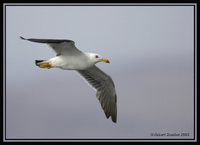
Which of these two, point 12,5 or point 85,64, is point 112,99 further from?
point 12,5

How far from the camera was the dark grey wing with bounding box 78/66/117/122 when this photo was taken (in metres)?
12.4

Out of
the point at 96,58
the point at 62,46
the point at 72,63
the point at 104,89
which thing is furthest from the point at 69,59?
the point at 104,89

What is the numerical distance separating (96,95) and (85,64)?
69.3 inches

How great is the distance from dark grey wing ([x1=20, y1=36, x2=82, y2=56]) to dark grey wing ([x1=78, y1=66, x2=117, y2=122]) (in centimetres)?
135

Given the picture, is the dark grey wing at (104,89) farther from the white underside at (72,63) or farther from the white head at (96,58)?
the white underside at (72,63)

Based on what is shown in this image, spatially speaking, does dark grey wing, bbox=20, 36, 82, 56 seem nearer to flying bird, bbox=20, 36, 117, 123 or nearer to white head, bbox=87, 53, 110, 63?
flying bird, bbox=20, 36, 117, 123

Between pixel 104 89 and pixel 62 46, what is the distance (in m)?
2.00

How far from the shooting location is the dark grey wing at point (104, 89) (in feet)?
40.7

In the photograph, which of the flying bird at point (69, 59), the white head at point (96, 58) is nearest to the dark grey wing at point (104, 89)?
the flying bird at point (69, 59)

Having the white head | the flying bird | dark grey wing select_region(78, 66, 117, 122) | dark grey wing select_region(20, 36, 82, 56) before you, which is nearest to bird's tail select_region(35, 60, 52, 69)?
the flying bird

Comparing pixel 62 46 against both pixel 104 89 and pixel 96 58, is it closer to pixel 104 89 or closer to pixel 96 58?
pixel 96 58

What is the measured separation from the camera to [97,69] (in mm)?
12211

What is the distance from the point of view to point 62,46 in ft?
→ 36.1

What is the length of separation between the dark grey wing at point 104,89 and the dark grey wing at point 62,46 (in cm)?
135
